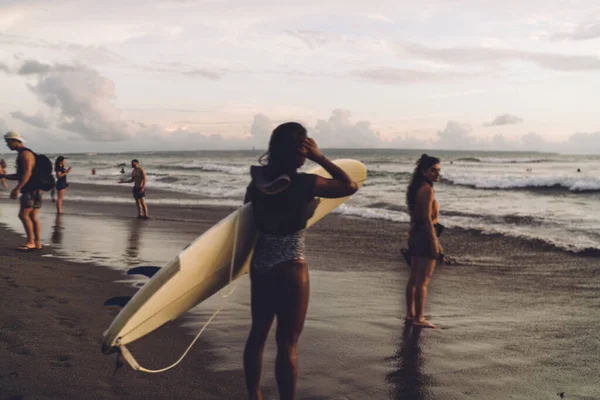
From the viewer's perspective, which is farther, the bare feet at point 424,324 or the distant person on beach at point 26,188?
the distant person on beach at point 26,188

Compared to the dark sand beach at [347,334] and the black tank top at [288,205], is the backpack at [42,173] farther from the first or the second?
the black tank top at [288,205]

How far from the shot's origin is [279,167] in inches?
127

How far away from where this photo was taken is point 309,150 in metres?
3.24

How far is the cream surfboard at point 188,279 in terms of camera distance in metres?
3.44

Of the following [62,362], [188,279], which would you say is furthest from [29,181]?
[188,279]

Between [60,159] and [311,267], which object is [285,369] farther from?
[60,159]

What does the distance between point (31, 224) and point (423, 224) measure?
266 inches

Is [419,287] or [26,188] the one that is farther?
[26,188]

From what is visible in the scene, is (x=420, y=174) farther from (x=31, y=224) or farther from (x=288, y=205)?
(x=31, y=224)

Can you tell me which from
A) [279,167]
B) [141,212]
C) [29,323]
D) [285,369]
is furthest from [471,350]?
[141,212]

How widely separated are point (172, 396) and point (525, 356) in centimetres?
311

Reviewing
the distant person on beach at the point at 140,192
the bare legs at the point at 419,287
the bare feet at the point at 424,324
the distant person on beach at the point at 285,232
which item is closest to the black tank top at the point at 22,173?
the bare legs at the point at 419,287

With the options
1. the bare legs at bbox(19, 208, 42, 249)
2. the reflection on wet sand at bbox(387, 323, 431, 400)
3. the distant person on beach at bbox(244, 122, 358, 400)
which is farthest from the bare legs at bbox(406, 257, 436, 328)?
the bare legs at bbox(19, 208, 42, 249)

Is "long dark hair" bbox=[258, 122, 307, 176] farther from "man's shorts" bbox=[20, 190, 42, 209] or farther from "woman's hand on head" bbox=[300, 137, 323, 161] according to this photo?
"man's shorts" bbox=[20, 190, 42, 209]
